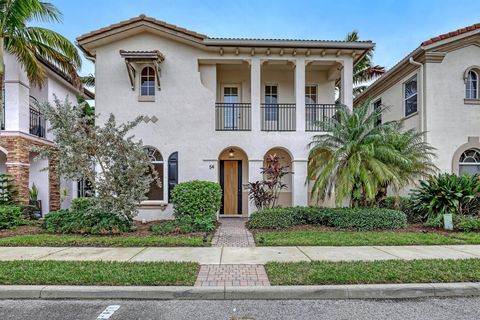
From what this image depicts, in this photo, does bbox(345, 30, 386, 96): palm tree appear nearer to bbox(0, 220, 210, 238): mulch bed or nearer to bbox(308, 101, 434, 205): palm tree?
bbox(308, 101, 434, 205): palm tree

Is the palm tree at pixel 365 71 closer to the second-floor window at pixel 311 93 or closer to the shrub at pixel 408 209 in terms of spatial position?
the second-floor window at pixel 311 93

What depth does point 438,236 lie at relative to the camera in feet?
26.6

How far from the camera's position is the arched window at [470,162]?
39.9 feet

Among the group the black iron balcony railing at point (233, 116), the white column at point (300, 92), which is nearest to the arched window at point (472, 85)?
the white column at point (300, 92)

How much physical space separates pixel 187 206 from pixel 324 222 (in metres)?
4.54

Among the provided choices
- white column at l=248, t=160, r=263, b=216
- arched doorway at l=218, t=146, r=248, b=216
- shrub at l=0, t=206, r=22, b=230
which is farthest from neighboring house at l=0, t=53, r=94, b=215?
white column at l=248, t=160, r=263, b=216

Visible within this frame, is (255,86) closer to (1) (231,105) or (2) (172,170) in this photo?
(1) (231,105)

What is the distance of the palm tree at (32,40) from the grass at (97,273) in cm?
793

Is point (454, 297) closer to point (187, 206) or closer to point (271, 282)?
point (271, 282)

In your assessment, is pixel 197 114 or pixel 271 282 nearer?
pixel 271 282

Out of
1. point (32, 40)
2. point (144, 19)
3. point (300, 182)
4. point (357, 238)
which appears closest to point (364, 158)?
point (357, 238)

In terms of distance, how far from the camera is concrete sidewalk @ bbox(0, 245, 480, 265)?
242 inches

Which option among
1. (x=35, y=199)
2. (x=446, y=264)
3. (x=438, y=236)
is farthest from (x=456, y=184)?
(x=35, y=199)

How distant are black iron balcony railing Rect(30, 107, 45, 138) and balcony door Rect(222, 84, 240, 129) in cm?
811
